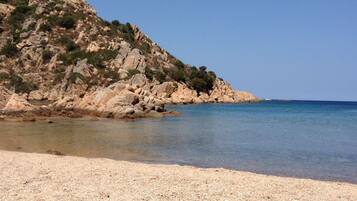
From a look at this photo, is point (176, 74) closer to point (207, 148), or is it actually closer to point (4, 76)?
point (4, 76)

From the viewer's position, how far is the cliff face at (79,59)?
102 metres

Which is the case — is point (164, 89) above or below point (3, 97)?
above

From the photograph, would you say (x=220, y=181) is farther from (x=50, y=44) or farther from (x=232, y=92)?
(x=232, y=92)

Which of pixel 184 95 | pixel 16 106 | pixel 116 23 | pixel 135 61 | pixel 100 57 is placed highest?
pixel 116 23

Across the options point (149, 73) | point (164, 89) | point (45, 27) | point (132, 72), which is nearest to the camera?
point (132, 72)

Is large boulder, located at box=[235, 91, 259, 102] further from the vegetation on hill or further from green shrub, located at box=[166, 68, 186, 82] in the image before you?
green shrub, located at box=[166, 68, 186, 82]

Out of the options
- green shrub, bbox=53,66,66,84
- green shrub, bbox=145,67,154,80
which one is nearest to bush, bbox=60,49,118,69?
green shrub, bbox=53,66,66,84

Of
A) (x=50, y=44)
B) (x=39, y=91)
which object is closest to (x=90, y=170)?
(x=39, y=91)

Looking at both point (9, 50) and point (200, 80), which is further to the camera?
point (200, 80)

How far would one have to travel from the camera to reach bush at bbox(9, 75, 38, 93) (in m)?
101

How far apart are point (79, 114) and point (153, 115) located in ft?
32.5

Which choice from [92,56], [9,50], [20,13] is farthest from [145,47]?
[9,50]

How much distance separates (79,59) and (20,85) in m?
13.9

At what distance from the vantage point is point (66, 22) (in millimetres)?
120188
